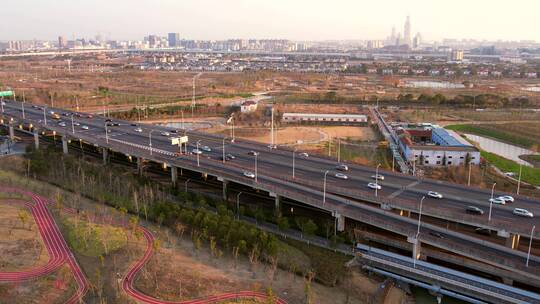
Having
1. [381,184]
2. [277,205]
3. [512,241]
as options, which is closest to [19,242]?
[277,205]

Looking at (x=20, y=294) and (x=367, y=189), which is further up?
(x=367, y=189)

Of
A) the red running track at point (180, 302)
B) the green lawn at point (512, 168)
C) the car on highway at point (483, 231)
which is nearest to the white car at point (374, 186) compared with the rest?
the car on highway at point (483, 231)

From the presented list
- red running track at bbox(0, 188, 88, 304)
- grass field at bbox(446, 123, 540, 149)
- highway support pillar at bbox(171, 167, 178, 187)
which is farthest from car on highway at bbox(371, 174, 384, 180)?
grass field at bbox(446, 123, 540, 149)

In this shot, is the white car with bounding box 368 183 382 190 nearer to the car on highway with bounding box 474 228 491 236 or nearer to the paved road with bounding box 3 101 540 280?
the paved road with bounding box 3 101 540 280

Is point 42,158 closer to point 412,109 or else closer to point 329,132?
point 329,132

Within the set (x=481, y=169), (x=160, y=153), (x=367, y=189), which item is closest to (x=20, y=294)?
(x=160, y=153)
